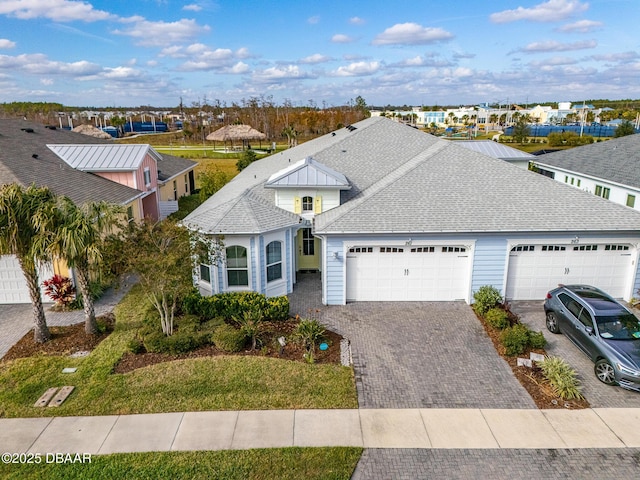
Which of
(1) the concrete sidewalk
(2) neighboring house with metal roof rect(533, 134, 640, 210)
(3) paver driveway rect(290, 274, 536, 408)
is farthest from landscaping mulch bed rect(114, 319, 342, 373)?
(2) neighboring house with metal roof rect(533, 134, 640, 210)

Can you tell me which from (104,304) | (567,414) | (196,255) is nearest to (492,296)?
→ (567,414)

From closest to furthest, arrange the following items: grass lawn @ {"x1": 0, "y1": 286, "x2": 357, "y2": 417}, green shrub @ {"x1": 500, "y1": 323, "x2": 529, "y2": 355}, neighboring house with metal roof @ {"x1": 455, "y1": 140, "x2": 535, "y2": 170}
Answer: grass lawn @ {"x1": 0, "y1": 286, "x2": 357, "y2": 417}
green shrub @ {"x1": 500, "y1": 323, "x2": 529, "y2": 355}
neighboring house with metal roof @ {"x1": 455, "y1": 140, "x2": 535, "y2": 170}

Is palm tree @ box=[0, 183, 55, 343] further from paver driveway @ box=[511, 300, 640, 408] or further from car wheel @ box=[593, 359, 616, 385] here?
car wheel @ box=[593, 359, 616, 385]

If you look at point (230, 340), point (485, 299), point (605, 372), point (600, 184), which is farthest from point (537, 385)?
point (600, 184)

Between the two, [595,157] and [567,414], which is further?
[595,157]

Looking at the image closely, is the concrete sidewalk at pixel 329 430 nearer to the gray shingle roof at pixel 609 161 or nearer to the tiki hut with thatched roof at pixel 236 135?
the gray shingle roof at pixel 609 161

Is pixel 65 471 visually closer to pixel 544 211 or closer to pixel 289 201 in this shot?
pixel 289 201
